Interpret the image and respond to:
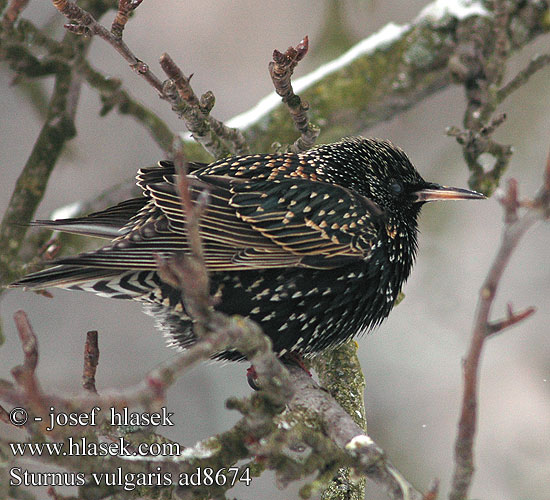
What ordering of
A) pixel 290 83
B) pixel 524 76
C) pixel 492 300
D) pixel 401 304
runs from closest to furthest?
pixel 492 300
pixel 290 83
pixel 524 76
pixel 401 304

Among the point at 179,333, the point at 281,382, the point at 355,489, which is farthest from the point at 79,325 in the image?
the point at 281,382

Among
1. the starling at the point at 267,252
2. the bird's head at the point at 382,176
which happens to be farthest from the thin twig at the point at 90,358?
the bird's head at the point at 382,176

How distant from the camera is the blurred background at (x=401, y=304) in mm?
5812

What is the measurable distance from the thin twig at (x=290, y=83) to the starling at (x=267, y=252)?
192 millimetres

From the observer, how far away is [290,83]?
10.5ft

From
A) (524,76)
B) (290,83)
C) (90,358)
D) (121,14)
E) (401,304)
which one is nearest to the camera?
(90,358)

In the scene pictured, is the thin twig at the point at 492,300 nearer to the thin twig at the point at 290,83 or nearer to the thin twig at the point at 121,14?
the thin twig at the point at 290,83

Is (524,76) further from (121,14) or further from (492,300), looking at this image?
(492,300)

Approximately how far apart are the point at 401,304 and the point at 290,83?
4.07 metres

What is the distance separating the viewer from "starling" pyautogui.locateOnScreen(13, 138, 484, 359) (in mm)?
3264

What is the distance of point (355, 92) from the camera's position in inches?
185

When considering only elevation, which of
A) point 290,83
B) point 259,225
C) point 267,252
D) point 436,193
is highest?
point 290,83

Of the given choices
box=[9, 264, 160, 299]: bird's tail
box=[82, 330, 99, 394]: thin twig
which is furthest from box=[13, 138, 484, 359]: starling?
box=[82, 330, 99, 394]: thin twig

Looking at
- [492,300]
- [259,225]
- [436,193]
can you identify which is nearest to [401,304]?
[436,193]
